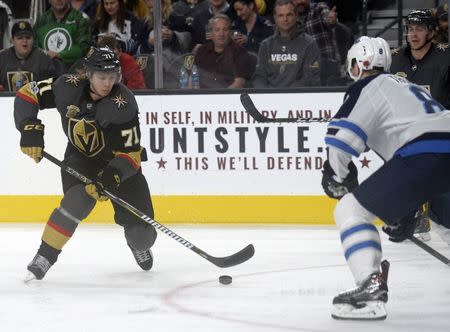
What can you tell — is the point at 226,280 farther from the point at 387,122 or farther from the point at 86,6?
the point at 86,6

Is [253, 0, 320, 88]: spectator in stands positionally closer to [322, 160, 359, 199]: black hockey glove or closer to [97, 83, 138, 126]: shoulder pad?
[97, 83, 138, 126]: shoulder pad

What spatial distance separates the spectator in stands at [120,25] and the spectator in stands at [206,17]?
1.04 feet

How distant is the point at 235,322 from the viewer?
3.78m

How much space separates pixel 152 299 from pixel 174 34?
2.74m

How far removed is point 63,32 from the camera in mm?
6934

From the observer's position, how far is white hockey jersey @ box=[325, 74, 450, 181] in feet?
11.9

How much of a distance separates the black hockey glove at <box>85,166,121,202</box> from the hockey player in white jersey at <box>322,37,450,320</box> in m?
1.11

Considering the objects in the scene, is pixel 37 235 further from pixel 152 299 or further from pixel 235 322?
pixel 235 322

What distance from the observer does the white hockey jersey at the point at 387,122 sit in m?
3.64

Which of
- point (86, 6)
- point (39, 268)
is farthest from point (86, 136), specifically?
point (86, 6)

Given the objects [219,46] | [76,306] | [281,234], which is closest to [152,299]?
[76,306]

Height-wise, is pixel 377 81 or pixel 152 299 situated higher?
pixel 377 81

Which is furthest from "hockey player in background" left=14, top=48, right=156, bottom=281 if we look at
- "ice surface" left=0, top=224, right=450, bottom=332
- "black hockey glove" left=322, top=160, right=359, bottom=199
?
"black hockey glove" left=322, top=160, right=359, bottom=199

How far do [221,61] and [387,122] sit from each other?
3011mm
